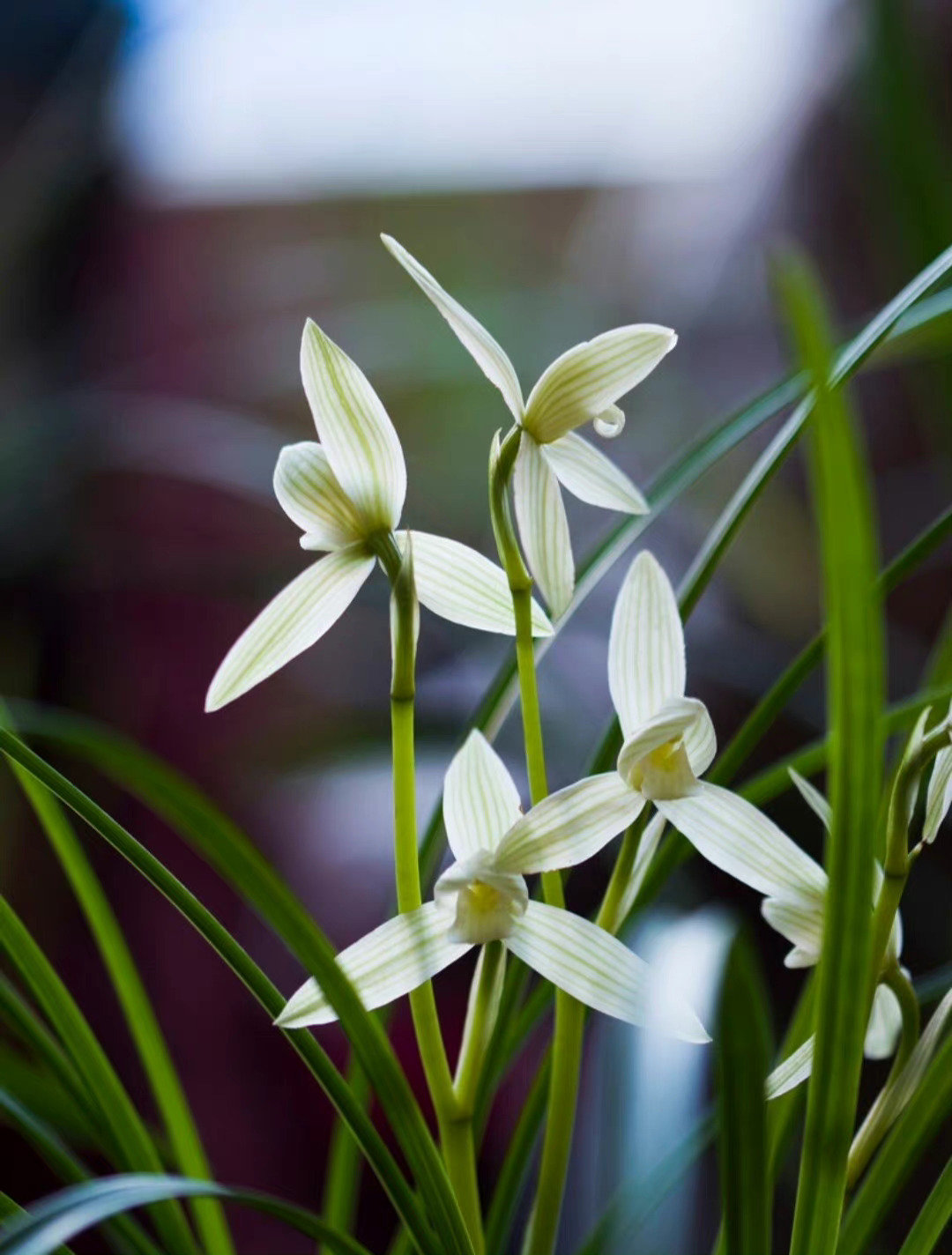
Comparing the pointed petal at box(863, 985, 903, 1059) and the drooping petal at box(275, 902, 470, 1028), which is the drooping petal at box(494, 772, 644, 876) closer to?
the drooping petal at box(275, 902, 470, 1028)

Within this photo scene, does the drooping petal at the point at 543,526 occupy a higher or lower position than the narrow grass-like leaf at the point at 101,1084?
higher

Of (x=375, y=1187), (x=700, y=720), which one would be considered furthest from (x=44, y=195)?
(x=700, y=720)

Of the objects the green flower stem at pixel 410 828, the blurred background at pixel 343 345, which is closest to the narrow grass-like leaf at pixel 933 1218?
the green flower stem at pixel 410 828

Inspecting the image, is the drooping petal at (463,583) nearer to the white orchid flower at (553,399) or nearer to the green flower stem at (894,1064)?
the white orchid flower at (553,399)

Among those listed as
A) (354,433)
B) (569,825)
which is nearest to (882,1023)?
(569,825)

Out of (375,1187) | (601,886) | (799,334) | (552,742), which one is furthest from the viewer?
(375,1187)

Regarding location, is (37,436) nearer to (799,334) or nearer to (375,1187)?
(375,1187)
